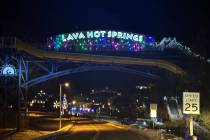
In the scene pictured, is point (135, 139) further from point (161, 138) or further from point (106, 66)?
point (106, 66)

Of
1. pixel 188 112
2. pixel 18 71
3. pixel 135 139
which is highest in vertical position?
pixel 18 71

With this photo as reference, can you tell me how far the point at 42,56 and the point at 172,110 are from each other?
22411mm

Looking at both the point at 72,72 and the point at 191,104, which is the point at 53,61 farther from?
the point at 191,104

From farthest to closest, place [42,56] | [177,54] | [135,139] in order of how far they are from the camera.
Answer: [177,54] → [42,56] → [135,139]

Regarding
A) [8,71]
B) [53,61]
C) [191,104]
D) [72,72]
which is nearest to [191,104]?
[191,104]

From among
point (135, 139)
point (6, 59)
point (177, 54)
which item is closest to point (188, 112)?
point (135, 139)

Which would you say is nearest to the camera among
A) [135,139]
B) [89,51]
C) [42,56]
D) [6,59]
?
[135,139]

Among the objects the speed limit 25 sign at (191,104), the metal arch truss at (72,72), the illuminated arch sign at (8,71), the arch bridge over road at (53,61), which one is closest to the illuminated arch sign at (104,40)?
the arch bridge over road at (53,61)

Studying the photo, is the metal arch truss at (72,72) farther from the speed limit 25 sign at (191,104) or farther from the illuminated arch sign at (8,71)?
the speed limit 25 sign at (191,104)

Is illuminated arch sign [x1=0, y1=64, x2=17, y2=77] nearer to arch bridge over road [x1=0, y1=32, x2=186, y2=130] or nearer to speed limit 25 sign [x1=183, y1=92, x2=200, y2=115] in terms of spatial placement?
arch bridge over road [x1=0, y1=32, x2=186, y2=130]

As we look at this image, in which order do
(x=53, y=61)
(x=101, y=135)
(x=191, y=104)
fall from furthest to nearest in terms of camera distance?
(x=53, y=61) → (x=101, y=135) → (x=191, y=104)

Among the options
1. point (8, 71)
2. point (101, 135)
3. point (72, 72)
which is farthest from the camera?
point (72, 72)

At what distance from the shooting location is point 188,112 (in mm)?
20422

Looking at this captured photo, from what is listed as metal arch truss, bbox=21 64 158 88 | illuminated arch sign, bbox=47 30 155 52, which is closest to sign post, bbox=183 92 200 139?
metal arch truss, bbox=21 64 158 88
